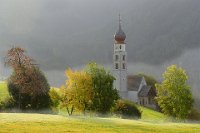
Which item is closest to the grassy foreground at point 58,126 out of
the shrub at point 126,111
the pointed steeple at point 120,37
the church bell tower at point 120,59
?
the shrub at point 126,111

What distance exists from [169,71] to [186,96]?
21.9 feet

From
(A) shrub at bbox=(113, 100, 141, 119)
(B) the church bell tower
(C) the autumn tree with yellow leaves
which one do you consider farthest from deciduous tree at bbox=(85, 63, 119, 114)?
(B) the church bell tower

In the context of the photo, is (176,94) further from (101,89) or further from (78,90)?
(78,90)

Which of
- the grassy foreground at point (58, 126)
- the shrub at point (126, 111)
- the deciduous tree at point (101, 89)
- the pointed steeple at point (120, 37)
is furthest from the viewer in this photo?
the pointed steeple at point (120, 37)

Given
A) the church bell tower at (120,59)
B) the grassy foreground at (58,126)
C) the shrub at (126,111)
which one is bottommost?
the grassy foreground at (58,126)

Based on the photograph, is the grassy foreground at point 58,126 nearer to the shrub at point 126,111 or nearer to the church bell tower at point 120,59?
the shrub at point 126,111

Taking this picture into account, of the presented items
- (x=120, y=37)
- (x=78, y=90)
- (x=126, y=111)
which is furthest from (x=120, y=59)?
(x=78, y=90)

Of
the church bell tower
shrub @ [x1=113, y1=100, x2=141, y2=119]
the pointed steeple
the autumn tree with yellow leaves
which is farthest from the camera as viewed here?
the pointed steeple

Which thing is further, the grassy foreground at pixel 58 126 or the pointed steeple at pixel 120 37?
the pointed steeple at pixel 120 37

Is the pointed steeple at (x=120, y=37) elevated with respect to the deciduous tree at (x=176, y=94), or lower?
elevated

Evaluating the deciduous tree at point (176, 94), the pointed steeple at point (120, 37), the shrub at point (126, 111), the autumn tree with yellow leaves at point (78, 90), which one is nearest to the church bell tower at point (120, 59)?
the pointed steeple at point (120, 37)

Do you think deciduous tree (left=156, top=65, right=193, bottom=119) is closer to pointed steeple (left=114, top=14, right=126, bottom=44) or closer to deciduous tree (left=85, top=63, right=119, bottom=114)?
deciduous tree (left=85, top=63, right=119, bottom=114)

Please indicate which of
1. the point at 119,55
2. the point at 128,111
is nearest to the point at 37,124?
the point at 128,111

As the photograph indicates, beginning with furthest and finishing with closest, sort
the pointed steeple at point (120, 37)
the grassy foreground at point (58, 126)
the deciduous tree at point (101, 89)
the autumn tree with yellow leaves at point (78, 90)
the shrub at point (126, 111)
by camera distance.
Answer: the pointed steeple at point (120, 37) → the shrub at point (126, 111) → the deciduous tree at point (101, 89) → the autumn tree with yellow leaves at point (78, 90) → the grassy foreground at point (58, 126)
